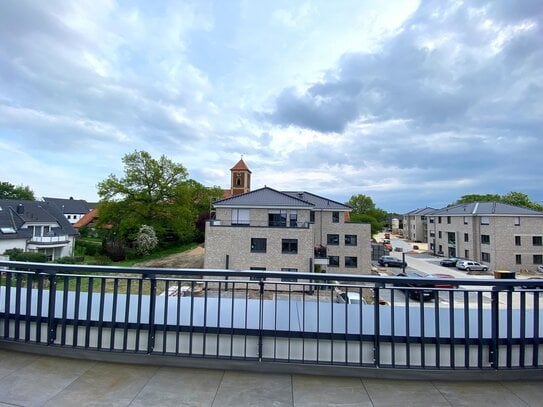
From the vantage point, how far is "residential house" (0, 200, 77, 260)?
25.4 meters

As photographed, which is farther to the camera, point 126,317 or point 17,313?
point 17,313

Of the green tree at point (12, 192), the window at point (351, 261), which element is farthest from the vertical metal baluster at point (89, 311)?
the green tree at point (12, 192)

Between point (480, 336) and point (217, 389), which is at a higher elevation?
point (480, 336)

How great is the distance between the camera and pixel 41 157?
1938 cm

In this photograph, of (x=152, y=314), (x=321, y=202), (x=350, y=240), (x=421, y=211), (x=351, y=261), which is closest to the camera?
(x=152, y=314)

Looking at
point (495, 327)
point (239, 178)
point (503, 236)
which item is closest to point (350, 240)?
point (503, 236)

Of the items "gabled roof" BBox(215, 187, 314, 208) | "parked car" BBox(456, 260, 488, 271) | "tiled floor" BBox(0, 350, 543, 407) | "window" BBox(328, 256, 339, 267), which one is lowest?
"parked car" BBox(456, 260, 488, 271)

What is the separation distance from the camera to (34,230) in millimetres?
28156

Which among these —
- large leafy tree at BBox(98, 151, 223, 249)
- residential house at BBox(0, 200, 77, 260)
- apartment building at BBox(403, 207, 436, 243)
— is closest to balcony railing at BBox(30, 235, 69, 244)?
residential house at BBox(0, 200, 77, 260)

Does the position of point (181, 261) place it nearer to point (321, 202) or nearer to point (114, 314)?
point (321, 202)

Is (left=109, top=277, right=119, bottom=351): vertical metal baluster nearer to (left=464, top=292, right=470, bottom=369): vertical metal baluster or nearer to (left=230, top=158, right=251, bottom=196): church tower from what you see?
(left=464, top=292, right=470, bottom=369): vertical metal baluster

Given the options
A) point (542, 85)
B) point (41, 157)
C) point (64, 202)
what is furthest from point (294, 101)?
point (64, 202)

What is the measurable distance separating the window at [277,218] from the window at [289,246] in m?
2.40

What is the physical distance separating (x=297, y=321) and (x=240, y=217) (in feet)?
64.5
